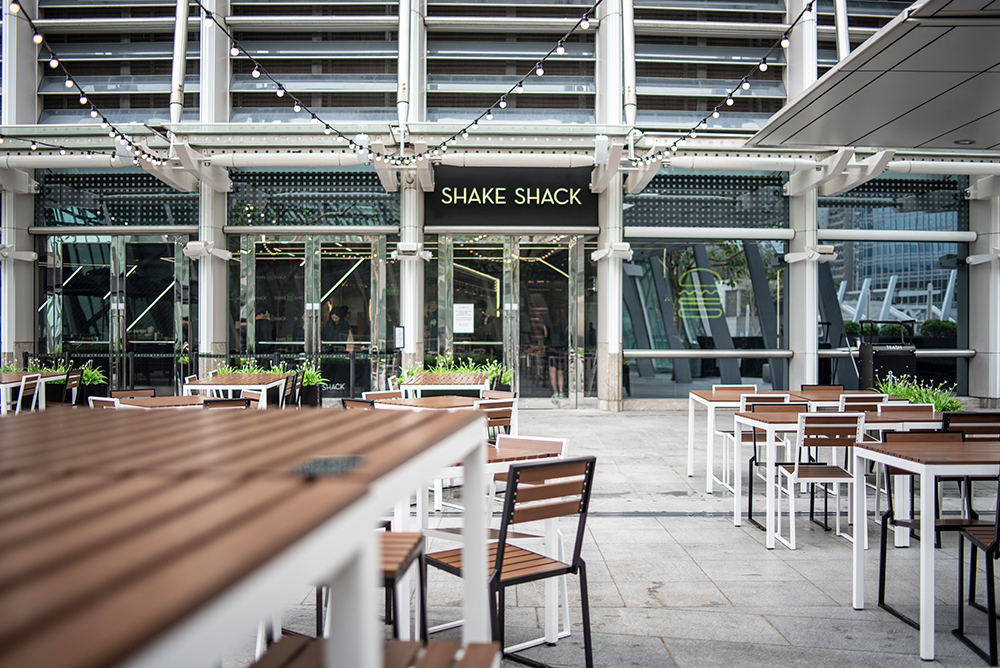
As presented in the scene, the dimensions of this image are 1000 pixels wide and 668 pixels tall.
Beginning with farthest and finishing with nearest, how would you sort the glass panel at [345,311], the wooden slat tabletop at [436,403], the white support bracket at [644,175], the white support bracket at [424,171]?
the glass panel at [345,311] < the white support bracket at [424,171] < the white support bracket at [644,175] < the wooden slat tabletop at [436,403]

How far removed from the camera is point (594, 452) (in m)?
8.00

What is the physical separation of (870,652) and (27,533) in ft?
11.1

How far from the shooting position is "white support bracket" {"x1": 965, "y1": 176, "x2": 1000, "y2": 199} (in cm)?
1252

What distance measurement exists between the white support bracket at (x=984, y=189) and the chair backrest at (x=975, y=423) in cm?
1074

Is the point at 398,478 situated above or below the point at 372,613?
above

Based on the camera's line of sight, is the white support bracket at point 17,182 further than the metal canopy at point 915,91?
Yes

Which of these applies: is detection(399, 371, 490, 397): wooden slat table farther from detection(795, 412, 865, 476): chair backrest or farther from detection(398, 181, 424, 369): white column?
detection(398, 181, 424, 369): white column

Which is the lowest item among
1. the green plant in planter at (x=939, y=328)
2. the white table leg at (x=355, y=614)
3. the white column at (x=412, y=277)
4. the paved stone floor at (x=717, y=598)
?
the paved stone floor at (x=717, y=598)

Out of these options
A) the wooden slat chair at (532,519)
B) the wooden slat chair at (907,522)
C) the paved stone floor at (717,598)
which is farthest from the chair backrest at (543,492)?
the wooden slat chair at (907,522)

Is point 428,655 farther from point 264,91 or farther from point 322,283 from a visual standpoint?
point 264,91

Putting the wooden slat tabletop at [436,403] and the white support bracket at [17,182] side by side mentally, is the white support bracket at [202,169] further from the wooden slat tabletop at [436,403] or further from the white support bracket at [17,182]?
the wooden slat tabletop at [436,403]

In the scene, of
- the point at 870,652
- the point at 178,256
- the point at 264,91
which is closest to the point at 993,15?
the point at 870,652

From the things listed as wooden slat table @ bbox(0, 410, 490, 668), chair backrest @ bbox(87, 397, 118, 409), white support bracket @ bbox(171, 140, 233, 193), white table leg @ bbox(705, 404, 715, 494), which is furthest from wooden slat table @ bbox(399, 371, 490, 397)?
white support bracket @ bbox(171, 140, 233, 193)

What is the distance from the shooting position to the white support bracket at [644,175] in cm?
1048
